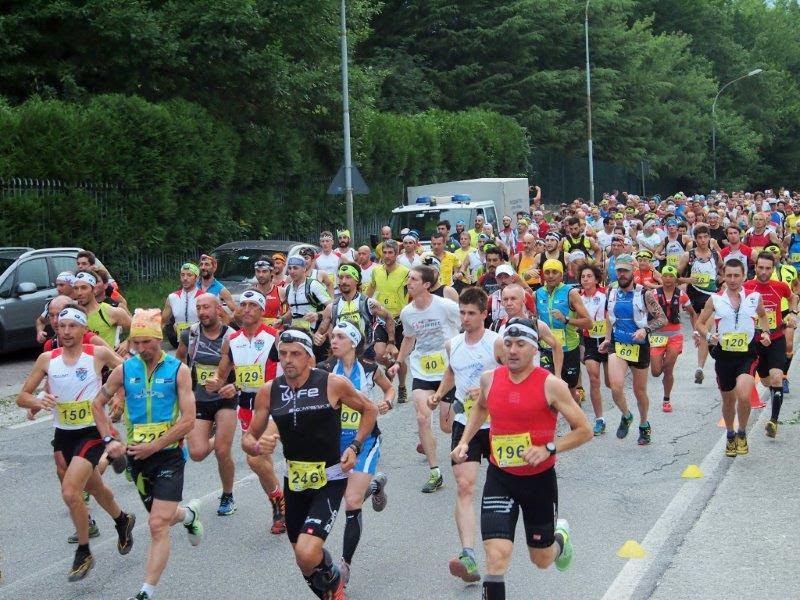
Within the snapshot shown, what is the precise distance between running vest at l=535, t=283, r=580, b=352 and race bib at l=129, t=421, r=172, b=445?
17.6 ft

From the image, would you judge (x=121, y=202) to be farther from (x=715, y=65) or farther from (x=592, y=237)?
(x=715, y=65)

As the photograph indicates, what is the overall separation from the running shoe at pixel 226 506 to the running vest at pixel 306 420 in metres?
2.50

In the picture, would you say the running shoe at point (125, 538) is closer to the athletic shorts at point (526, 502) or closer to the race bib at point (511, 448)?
the athletic shorts at point (526, 502)

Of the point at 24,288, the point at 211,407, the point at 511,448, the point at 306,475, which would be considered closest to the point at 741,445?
the point at 211,407

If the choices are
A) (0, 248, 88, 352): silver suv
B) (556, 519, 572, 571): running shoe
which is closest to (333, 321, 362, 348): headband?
(556, 519, 572, 571): running shoe

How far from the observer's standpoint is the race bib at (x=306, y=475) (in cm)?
649

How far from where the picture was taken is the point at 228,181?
2584cm

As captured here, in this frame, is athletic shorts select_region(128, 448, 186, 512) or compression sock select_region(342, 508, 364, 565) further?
compression sock select_region(342, 508, 364, 565)

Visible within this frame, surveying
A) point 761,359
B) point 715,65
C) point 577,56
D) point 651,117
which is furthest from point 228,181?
point 715,65

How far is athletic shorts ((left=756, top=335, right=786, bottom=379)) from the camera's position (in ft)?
36.7

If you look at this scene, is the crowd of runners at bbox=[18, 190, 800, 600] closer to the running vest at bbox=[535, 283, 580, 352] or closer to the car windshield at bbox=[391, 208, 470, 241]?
the running vest at bbox=[535, 283, 580, 352]

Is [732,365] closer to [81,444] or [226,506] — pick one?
[226,506]

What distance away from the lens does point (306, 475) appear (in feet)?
21.3

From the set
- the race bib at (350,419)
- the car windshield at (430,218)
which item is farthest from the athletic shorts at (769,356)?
the car windshield at (430,218)
